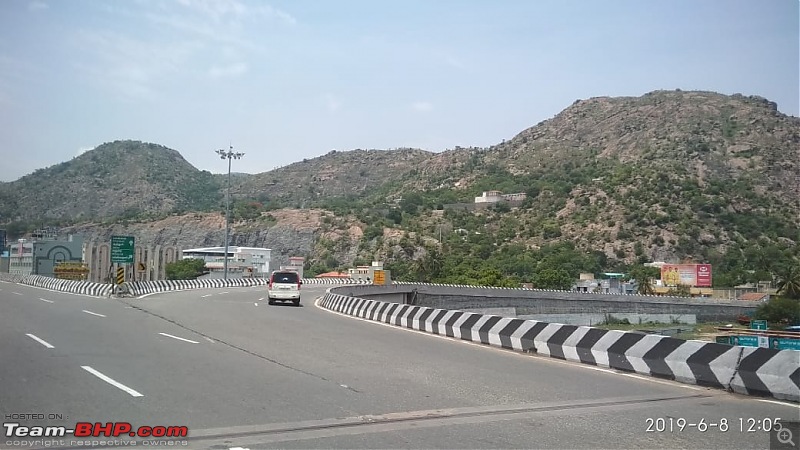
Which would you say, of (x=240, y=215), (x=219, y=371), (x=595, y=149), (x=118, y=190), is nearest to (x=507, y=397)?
(x=219, y=371)

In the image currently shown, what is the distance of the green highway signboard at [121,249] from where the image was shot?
43.0 m

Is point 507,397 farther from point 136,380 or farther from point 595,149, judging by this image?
point 595,149

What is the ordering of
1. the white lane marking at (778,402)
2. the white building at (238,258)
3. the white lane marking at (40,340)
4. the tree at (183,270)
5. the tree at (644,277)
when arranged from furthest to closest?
the white building at (238,258) → the tree at (183,270) → the tree at (644,277) → the white lane marking at (40,340) → the white lane marking at (778,402)

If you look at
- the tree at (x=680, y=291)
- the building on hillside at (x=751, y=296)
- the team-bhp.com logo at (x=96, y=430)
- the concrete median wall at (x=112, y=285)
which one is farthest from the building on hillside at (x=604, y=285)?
the team-bhp.com logo at (x=96, y=430)

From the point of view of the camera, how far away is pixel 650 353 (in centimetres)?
1373

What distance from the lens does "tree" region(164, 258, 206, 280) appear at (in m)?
113

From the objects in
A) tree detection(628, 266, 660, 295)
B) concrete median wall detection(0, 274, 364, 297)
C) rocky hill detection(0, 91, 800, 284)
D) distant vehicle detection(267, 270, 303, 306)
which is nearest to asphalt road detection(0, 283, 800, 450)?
distant vehicle detection(267, 270, 303, 306)

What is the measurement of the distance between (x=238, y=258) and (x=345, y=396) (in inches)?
4641

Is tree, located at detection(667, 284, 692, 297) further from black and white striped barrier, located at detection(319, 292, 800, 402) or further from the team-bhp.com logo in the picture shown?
the team-bhp.com logo

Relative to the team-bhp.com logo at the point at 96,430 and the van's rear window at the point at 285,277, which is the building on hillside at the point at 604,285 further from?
the team-bhp.com logo at the point at 96,430

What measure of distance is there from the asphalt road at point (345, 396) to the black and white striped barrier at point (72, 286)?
26.4 metres

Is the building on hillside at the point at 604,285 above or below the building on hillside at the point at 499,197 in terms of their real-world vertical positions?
below

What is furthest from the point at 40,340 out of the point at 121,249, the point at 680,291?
the point at 680,291

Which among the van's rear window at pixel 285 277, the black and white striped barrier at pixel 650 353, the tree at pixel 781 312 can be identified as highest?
the van's rear window at pixel 285 277
